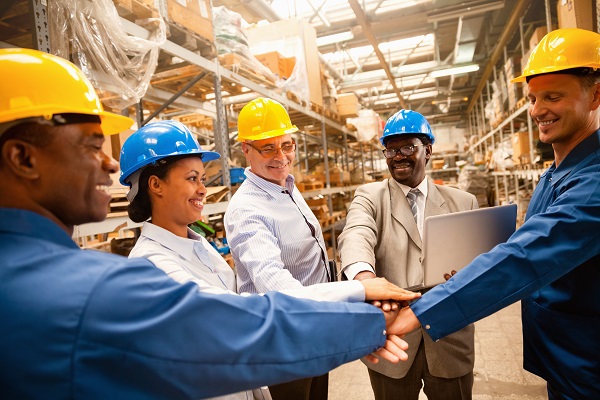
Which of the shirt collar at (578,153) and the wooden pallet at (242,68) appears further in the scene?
the wooden pallet at (242,68)

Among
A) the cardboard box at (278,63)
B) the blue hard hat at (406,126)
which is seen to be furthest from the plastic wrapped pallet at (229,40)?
the blue hard hat at (406,126)

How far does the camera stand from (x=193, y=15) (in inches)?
137

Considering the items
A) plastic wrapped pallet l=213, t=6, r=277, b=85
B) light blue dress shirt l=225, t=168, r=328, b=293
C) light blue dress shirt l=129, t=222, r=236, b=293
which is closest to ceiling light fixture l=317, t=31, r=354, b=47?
plastic wrapped pallet l=213, t=6, r=277, b=85

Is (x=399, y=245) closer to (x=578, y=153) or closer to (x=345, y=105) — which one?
(x=578, y=153)

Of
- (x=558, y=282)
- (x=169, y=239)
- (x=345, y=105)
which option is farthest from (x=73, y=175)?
(x=345, y=105)

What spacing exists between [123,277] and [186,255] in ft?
2.50

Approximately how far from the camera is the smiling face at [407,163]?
234 cm

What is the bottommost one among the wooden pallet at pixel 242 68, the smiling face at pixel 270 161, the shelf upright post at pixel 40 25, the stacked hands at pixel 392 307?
the stacked hands at pixel 392 307

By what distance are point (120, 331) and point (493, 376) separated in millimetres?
4008

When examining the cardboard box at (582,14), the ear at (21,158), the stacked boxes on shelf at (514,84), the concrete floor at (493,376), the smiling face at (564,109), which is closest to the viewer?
the ear at (21,158)

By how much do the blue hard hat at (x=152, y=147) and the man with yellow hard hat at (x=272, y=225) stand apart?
0.51 metres

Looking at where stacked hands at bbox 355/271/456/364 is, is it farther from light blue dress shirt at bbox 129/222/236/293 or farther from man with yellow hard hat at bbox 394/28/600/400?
light blue dress shirt at bbox 129/222/236/293

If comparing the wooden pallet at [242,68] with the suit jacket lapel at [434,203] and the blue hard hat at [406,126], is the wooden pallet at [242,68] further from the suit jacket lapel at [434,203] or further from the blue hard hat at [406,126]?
the suit jacket lapel at [434,203]

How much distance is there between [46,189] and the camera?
0.89 meters
